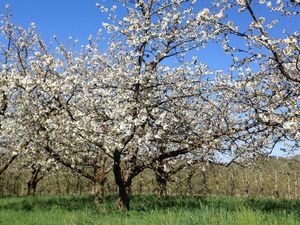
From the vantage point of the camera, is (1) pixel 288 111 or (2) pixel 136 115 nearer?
(1) pixel 288 111

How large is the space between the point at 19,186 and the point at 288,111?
44318mm

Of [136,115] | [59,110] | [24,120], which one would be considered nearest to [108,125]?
[136,115]

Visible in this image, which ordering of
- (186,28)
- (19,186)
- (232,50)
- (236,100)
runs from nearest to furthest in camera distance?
(232,50) < (236,100) < (186,28) < (19,186)

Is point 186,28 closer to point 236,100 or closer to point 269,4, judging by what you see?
point 236,100

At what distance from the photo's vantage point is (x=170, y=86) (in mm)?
10727

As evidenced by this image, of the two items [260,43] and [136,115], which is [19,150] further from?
[260,43]

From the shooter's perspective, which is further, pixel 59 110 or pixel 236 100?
pixel 59 110

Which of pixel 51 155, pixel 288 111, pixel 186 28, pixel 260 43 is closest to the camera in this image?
pixel 260 43

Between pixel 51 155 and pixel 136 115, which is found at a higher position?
pixel 136 115

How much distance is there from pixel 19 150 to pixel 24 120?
98 centimetres

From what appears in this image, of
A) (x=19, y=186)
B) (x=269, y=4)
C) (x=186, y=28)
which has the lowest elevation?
(x=19, y=186)

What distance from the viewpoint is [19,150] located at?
1241 cm

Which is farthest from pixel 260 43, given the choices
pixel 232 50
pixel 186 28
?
pixel 186 28

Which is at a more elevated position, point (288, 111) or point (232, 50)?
point (232, 50)
